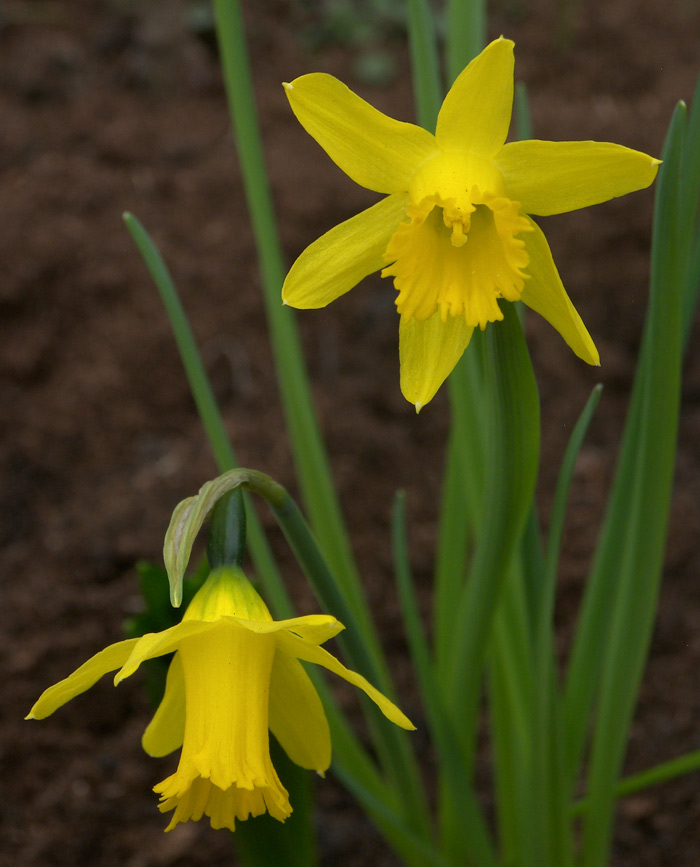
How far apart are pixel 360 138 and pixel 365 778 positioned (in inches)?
37.1

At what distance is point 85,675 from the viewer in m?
0.74

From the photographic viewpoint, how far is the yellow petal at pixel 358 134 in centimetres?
73

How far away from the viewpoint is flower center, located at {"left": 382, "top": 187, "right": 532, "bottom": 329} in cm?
74

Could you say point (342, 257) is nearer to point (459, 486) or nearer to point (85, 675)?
point (85, 675)

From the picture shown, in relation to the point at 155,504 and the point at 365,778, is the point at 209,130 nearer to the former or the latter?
the point at 155,504

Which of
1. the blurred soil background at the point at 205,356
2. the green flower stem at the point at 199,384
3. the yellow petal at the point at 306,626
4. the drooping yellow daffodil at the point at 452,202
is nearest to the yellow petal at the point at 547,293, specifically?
the drooping yellow daffodil at the point at 452,202

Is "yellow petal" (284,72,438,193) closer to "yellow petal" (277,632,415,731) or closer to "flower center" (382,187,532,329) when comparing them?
"flower center" (382,187,532,329)

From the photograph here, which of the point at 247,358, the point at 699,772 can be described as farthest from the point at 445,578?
the point at 247,358

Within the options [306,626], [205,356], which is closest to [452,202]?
[306,626]

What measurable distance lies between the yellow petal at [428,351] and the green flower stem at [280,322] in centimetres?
44

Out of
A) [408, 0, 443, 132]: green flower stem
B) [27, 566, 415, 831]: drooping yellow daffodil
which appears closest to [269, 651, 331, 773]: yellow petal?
→ [27, 566, 415, 831]: drooping yellow daffodil

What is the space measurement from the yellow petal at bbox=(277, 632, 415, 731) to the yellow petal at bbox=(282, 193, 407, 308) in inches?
11.6

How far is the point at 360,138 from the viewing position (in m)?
0.76

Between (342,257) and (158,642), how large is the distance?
0.37 m
